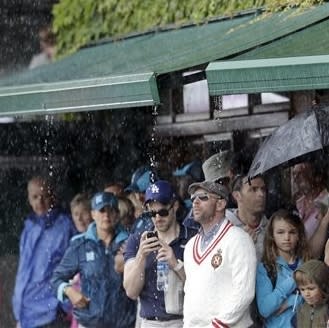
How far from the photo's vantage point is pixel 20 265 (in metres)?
14.0

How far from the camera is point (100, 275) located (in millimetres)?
12227

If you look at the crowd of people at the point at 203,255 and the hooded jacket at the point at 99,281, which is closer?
the crowd of people at the point at 203,255

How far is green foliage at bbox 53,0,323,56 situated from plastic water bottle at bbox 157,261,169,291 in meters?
3.41

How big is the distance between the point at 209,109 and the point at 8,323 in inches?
108

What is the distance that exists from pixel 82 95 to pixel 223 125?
3260 mm

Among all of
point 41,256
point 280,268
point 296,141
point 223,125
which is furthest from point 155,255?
point 223,125

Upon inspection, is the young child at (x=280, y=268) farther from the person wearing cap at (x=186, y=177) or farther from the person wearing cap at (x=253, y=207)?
the person wearing cap at (x=186, y=177)

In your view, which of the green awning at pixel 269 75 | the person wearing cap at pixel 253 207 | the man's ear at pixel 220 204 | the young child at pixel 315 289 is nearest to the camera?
the green awning at pixel 269 75

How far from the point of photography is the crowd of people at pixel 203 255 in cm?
1023

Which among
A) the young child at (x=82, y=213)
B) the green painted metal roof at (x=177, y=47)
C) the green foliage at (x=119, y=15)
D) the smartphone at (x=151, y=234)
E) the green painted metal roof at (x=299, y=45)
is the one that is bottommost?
the smartphone at (x=151, y=234)

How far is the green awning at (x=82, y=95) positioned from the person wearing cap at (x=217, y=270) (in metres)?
0.75

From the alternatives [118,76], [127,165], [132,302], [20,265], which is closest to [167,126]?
[127,165]

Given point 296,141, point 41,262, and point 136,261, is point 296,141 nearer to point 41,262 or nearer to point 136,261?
point 136,261

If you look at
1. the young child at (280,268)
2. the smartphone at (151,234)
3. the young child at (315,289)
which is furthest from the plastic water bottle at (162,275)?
the young child at (315,289)
